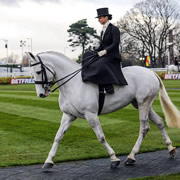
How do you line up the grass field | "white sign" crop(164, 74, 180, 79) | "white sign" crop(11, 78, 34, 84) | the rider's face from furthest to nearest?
"white sign" crop(11, 78, 34, 84) → "white sign" crop(164, 74, 180, 79) → the grass field → the rider's face

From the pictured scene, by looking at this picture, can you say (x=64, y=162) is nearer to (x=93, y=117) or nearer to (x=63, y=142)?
(x=93, y=117)

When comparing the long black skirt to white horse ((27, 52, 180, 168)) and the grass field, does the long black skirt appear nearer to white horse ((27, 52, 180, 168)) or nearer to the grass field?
white horse ((27, 52, 180, 168))

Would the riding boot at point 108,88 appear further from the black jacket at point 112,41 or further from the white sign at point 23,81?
the white sign at point 23,81

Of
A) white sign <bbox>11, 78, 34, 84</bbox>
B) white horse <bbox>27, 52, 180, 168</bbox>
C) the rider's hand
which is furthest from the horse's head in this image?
white sign <bbox>11, 78, 34, 84</bbox>

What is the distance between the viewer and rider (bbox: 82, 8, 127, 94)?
6840 mm

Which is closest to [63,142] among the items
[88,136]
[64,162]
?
[88,136]

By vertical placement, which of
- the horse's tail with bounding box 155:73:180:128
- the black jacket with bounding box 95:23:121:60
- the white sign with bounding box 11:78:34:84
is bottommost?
the white sign with bounding box 11:78:34:84

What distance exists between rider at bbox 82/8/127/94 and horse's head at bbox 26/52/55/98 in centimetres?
67

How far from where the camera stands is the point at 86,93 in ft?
22.2

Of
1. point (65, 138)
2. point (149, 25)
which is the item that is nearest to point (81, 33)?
point (149, 25)

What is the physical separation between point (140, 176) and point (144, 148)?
2347 mm

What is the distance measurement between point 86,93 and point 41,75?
2.95ft

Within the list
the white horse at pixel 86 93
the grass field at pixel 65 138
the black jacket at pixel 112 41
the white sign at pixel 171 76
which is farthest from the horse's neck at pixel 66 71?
the white sign at pixel 171 76

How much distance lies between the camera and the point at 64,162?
7.38 meters
